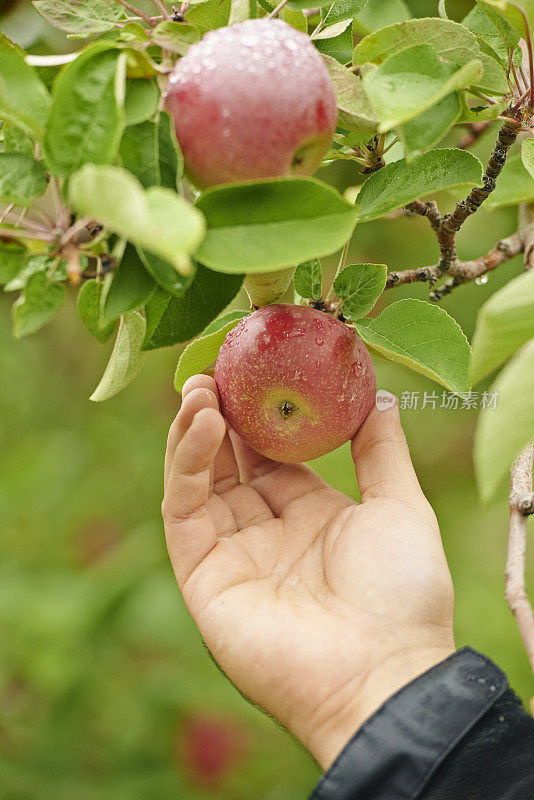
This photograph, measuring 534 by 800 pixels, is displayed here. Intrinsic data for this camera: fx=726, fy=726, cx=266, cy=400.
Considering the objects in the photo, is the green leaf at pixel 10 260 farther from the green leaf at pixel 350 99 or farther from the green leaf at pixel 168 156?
the green leaf at pixel 350 99

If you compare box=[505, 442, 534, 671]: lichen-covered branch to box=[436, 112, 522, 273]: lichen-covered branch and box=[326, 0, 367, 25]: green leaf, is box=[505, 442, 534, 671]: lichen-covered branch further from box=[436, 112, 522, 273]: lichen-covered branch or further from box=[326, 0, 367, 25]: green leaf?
box=[326, 0, 367, 25]: green leaf

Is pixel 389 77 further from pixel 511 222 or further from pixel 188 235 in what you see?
pixel 511 222

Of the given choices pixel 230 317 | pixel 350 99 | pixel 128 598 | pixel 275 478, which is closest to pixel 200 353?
pixel 230 317

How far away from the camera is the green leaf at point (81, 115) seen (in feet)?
1.55

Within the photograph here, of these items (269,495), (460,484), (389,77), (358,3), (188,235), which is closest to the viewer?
(188,235)

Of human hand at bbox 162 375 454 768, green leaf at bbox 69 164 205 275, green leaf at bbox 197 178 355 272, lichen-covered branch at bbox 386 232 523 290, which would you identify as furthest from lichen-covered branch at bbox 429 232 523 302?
green leaf at bbox 69 164 205 275

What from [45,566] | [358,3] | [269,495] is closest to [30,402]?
[45,566]

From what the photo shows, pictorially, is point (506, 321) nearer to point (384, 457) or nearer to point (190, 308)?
point (190, 308)

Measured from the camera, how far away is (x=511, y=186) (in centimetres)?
85

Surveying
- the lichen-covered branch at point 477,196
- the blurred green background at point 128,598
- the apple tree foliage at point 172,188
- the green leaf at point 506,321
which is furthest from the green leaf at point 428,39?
the blurred green background at point 128,598

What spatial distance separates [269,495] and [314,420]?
10.8 inches

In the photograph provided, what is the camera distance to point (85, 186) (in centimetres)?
40

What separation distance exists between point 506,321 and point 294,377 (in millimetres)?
286

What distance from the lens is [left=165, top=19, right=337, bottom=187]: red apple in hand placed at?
49 cm
